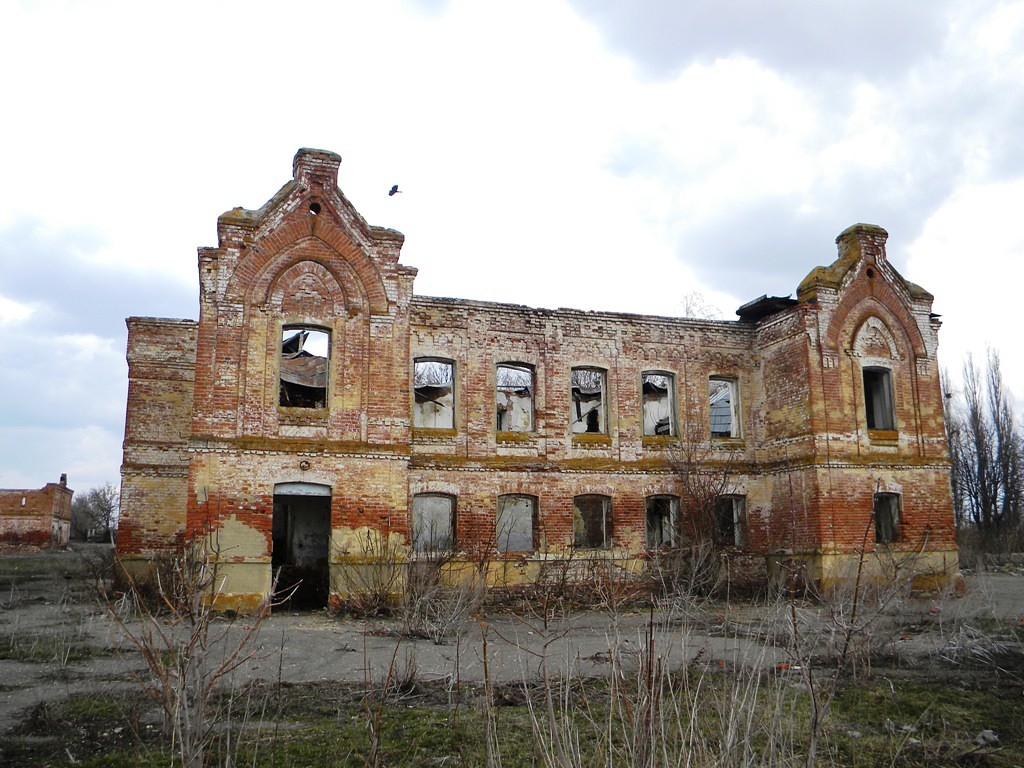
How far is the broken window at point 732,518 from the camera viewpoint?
742 inches

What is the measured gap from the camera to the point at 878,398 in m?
19.1

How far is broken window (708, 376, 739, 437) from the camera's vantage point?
767 inches

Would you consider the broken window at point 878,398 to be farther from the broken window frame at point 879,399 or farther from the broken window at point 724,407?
the broken window at point 724,407

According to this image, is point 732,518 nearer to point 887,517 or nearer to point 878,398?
point 887,517

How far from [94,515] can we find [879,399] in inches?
2552

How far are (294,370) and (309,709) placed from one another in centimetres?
1320

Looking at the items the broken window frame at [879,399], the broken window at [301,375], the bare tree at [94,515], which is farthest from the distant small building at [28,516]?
the broken window frame at [879,399]

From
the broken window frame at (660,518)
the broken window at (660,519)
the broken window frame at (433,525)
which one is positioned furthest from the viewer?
the broken window at (660,519)

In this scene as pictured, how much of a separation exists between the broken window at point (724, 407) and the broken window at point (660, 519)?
2141 mm

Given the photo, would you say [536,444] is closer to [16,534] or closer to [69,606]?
[69,606]

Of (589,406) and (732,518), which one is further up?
(589,406)

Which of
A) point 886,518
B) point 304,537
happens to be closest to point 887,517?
point 886,518

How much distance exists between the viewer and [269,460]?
14875mm

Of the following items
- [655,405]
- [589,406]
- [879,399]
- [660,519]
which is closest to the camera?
[660,519]
